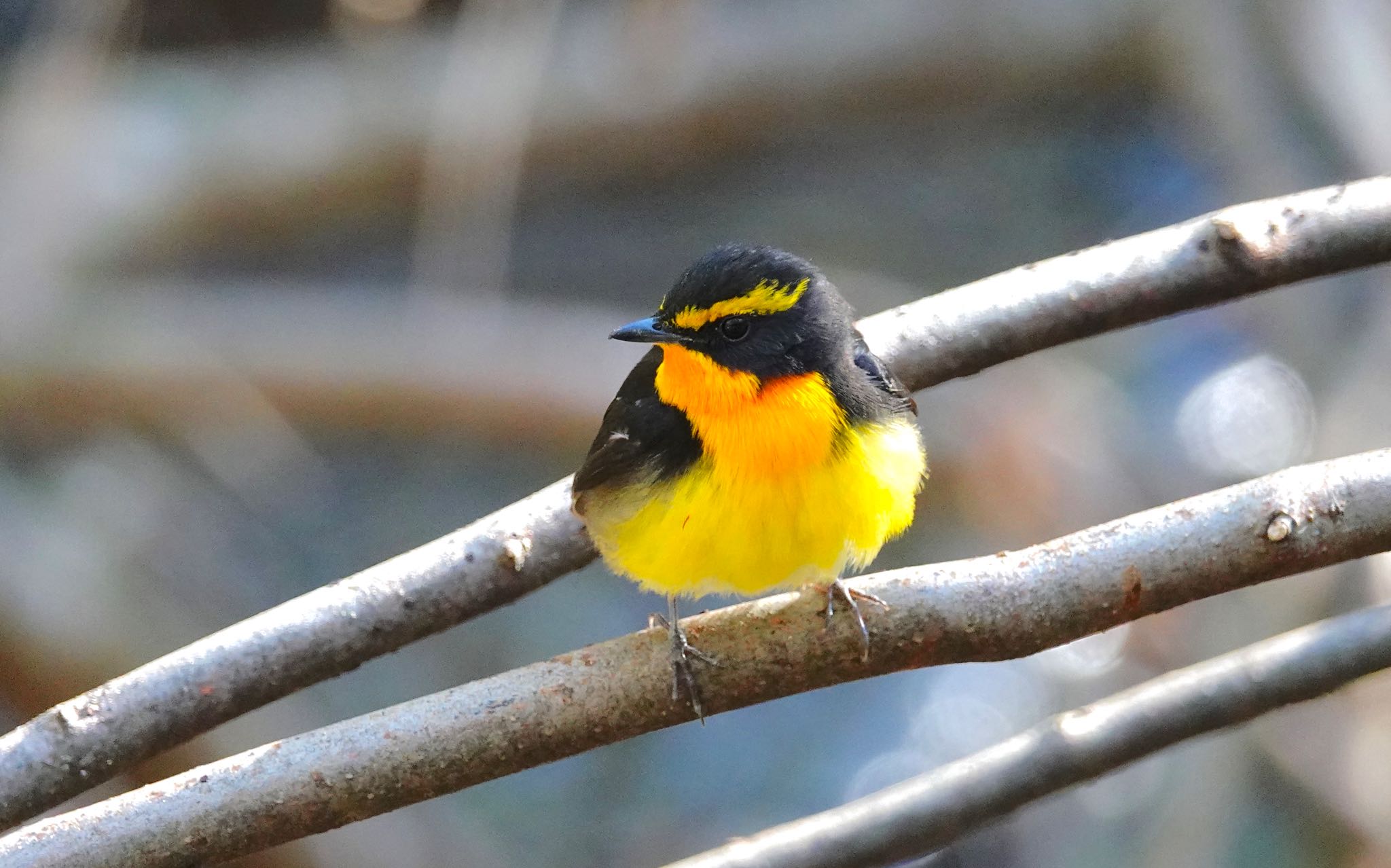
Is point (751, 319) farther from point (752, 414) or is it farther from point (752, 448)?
point (752, 448)

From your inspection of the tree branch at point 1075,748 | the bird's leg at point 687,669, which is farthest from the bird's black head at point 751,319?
the tree branch at point 1075,748

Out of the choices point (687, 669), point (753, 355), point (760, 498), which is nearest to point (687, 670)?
point (687, 669)

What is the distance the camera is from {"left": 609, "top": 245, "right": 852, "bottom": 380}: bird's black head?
9.87 ft

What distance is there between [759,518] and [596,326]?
4016 mm

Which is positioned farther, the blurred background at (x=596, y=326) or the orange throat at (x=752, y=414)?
the blurred background at (x=596, y=326)

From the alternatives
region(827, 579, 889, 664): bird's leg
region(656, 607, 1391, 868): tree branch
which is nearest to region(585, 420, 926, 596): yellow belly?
region(827, 579, 889, 664): bird's leg

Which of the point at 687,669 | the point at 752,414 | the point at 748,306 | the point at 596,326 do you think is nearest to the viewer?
the point at 687,669

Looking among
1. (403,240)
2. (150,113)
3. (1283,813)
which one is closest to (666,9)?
(403,240)

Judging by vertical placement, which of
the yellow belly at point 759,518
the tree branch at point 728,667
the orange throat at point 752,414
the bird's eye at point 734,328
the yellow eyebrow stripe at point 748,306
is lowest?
the tree branch at point 728,667

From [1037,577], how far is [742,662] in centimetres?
58

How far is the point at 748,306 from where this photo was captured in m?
3.03

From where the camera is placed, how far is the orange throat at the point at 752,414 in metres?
2.83

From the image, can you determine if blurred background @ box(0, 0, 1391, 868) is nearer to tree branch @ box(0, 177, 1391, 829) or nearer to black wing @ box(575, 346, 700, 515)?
tree branch @ box(0, 177, 1391, 829)

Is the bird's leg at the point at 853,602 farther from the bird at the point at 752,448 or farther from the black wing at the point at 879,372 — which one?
the black wing at the point at 879,372
